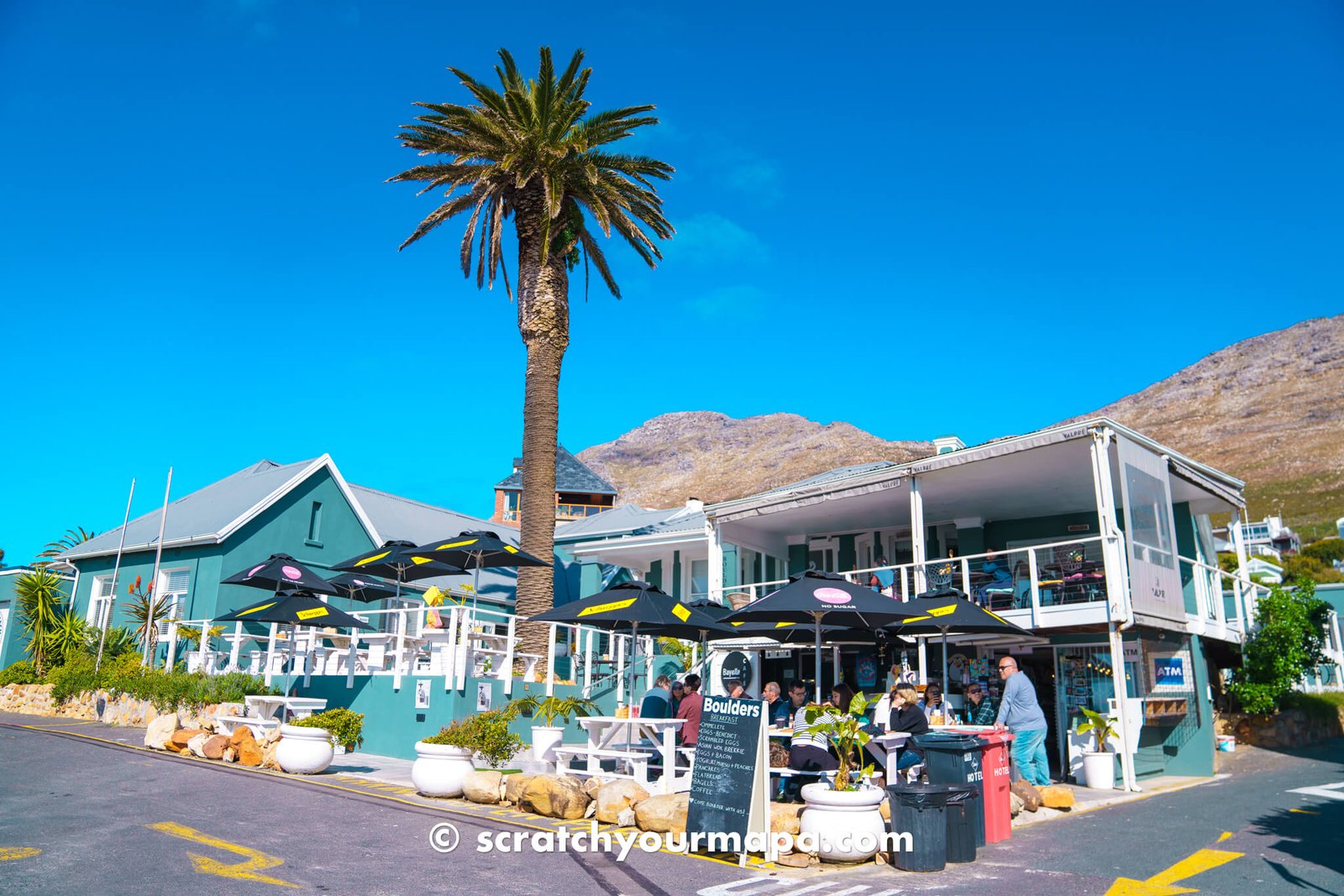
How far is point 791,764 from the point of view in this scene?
10.2m

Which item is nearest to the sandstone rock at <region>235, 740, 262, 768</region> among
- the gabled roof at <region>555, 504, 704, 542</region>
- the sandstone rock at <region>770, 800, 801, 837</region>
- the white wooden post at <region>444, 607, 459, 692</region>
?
the white wooden post at <region>444, 607, 459, 692</region>

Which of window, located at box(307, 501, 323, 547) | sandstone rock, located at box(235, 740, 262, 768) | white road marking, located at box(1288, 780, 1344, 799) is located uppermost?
window, located at box(307, 501, 323, 547)

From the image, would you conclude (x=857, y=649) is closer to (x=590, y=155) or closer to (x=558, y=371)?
(x=558, y=371)

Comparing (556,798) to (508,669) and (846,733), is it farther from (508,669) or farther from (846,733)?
(508,669)

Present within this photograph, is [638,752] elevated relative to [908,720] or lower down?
lower down

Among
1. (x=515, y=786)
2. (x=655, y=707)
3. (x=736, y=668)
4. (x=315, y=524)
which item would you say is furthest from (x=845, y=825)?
(x=315, y=524)

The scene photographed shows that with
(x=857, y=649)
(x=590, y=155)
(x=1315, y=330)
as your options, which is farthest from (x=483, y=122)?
(x=1315, y=330)

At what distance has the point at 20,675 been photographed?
76.5 ft

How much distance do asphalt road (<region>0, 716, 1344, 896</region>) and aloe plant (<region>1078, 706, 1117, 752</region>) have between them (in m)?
2.50

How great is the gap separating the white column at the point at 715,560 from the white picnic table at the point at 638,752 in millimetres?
7608

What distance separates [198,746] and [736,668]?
10128 mm

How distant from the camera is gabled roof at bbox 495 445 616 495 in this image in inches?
1753

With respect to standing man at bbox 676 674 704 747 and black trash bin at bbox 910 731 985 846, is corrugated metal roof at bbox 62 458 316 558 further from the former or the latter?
black trash bin at bbox 910 731 985 846

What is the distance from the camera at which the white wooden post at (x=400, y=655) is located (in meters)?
16.5
